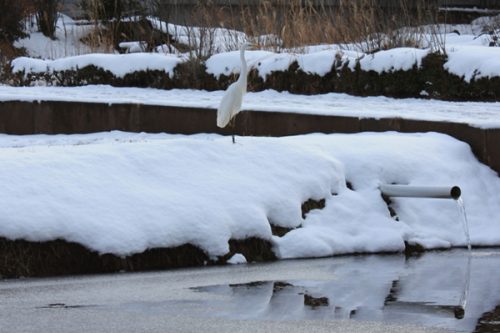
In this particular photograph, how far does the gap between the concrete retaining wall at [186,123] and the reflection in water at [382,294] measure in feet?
8.71

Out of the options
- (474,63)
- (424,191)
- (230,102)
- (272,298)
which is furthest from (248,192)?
(474,63)

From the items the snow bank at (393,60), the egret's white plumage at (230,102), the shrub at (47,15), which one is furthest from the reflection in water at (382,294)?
the shrub at (47,15)

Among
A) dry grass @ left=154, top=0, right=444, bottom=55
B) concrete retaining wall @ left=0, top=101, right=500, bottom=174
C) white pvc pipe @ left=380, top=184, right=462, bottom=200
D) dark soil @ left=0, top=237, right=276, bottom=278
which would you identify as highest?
dry grass @ left=154, top=0, right=444, bottom=55

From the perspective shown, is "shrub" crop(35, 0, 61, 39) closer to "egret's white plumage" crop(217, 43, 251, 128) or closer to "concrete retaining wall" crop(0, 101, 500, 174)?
"concrete retaining wall" crop(0, 101, 500, 174)

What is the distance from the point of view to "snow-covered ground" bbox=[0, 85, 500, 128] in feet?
44.1

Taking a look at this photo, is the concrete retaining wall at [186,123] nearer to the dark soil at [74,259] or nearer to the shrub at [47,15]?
the dark soil at [74,259]

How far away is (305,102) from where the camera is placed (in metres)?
16.6

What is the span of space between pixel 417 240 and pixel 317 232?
969mm

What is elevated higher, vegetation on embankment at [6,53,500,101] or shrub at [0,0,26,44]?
shrub at [0,0,26,44]

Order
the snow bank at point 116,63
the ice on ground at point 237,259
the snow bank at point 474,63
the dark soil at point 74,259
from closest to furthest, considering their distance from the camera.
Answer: the dark soil at point 74,259
the ice on ground at point 237,259
the snow bank at point 474,63
the snow bank at point 116,63

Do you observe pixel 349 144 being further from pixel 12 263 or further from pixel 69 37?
pixel 69 37

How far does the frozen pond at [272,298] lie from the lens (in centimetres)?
696

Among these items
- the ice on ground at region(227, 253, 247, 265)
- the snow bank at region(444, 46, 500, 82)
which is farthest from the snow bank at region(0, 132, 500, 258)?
the snow bank at region(444, 46, 500, 82)

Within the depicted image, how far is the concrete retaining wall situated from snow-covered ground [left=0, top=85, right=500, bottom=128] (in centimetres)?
10
